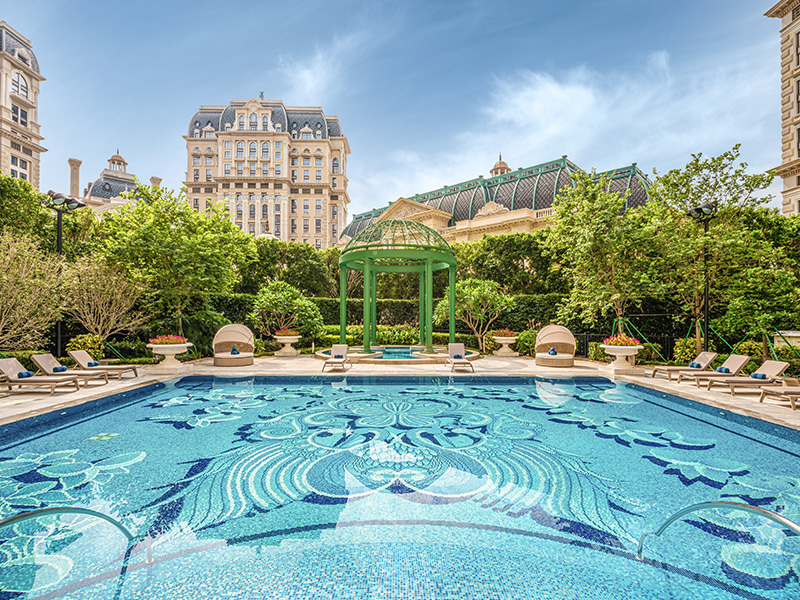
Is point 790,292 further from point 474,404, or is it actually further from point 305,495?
point 305,495

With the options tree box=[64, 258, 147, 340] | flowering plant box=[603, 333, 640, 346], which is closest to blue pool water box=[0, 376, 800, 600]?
flowering plant box=[603, 333, 640, 346]

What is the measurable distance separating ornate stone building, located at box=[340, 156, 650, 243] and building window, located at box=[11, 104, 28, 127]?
54.4 m

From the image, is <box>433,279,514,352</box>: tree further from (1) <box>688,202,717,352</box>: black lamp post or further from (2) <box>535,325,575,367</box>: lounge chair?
(1) <box>688,202,717,352</box>: black lamp post

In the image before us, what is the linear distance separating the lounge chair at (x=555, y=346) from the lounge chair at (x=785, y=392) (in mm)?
5058

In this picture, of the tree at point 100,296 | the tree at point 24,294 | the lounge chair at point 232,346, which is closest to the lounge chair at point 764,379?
the lounge chair at point 232,346

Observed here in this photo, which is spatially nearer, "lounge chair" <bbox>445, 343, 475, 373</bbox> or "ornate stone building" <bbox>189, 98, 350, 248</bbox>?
"lounge chair" <bbox>445, 343, 475, 373</bbox>

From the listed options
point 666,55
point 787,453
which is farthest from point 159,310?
point 666,55

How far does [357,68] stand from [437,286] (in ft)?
38.0

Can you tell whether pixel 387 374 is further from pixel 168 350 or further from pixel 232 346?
pixel 168 350

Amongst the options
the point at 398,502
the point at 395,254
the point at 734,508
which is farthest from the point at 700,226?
the point at 398,502

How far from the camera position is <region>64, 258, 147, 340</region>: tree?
11.2 m

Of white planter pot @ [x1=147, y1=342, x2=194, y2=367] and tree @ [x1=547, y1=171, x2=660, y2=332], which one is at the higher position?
tree @ [x1=547, y1=171, x2=660, y2=332]

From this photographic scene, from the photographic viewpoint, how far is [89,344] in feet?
37.2

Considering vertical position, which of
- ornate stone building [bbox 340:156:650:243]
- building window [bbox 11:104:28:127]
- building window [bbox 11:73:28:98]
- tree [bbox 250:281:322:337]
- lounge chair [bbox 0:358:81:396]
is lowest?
lounge chair [bbox 0:358:81:396]
